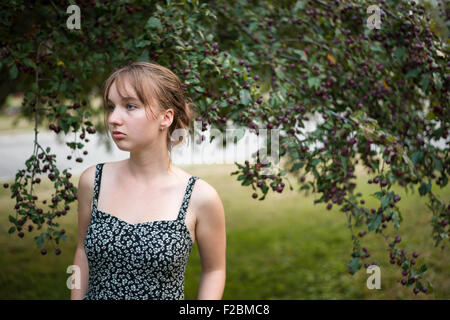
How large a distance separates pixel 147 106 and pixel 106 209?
1.46 feet

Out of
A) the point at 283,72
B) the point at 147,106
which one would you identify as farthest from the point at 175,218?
the point at 283,72

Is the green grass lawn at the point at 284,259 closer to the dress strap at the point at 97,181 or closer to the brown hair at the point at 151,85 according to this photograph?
the brown hair at the point at 151,85

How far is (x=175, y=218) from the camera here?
1825 millimetres

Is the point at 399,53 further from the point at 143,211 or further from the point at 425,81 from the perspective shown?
the point at 143,211

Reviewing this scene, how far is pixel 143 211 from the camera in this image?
184cm

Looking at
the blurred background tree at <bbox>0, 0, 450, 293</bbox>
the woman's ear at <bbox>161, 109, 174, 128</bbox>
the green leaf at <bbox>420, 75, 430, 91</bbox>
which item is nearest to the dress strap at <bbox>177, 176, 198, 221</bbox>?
the woman's ear at <bbox>161, 109, 174, 128</bbox>

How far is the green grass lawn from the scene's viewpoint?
500cm

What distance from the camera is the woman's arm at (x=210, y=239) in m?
1.86

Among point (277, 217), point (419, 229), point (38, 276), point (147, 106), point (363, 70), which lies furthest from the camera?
point (277, 217)

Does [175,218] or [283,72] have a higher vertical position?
[283,72]

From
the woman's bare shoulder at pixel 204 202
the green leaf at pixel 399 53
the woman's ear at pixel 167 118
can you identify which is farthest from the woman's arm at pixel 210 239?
the green leaf at pixel 399 53
